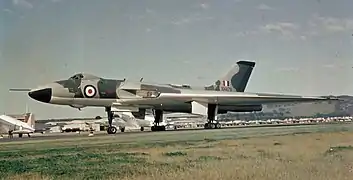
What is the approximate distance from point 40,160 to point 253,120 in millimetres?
24072

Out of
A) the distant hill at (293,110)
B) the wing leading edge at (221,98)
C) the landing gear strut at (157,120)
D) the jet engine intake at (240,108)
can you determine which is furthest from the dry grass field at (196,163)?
the distant hill at (293,110)

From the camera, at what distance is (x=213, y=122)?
24.0 m

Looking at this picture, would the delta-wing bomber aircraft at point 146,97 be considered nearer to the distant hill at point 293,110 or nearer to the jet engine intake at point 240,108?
the jet engine intake at point 240,108

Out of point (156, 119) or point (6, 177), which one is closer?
point (6, 177)

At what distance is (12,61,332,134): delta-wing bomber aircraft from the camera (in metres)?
21.7

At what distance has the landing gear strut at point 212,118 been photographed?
23625 mm

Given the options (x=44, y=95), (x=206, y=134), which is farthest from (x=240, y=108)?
(x=206, y=134)

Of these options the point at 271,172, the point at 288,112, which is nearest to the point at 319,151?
the point at 271,172

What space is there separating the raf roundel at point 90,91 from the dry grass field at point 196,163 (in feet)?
40.1

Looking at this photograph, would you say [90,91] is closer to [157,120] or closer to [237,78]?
[157,120]

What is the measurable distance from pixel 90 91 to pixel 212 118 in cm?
610

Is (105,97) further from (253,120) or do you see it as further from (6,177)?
(6,177)

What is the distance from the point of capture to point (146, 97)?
77.9ft

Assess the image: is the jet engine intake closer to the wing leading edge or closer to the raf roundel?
the wing leading edge
